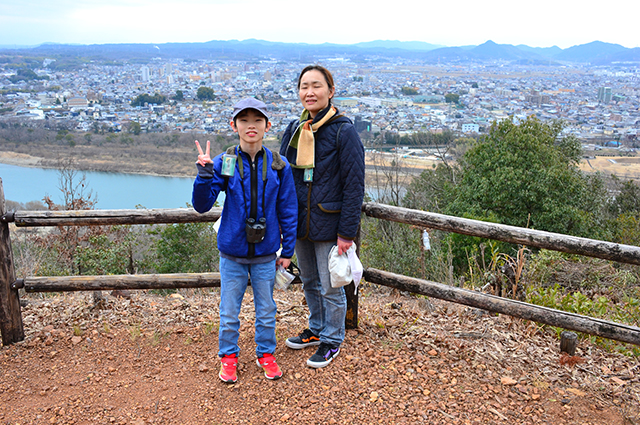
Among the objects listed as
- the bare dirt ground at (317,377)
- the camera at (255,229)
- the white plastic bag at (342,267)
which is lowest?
the bare dirt ground at (317,377)

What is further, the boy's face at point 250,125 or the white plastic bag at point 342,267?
the white plastic bag at point 342,267

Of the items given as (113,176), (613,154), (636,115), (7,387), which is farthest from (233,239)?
(636,115)

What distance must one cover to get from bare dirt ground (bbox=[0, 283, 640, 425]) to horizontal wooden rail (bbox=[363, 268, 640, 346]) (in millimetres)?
333

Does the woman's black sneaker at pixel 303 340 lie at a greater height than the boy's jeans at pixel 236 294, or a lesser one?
lesser

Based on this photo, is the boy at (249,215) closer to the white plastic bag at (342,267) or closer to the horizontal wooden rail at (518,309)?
the white plastic bag at (342,267)

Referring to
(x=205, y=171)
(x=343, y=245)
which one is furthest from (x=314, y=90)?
(x=343, y=245)

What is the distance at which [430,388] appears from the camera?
2.71 metres

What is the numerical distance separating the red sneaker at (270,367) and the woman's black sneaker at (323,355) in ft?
0.70

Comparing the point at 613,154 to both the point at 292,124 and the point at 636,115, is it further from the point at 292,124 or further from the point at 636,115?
the point at 292,124

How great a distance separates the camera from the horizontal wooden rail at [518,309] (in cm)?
261

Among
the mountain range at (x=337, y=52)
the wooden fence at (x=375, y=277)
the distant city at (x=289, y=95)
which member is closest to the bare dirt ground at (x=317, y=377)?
the wooden fence at (x=375, y=277)

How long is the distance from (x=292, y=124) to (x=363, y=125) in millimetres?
29269

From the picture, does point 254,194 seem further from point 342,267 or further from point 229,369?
point 229,369

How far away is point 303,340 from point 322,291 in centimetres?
43
